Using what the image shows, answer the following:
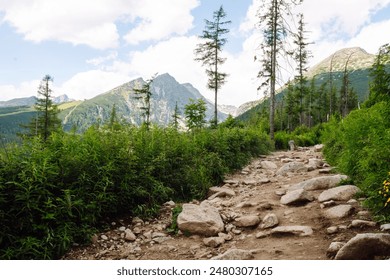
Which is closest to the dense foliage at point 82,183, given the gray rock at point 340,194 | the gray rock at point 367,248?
→ the gray rock at point 340,194

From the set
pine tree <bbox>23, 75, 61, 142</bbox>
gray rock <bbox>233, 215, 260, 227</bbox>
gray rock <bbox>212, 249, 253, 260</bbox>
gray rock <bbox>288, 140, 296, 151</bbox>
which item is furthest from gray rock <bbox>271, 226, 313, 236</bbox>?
pine tree <bbox>23, 75, 61, 142</bbox>

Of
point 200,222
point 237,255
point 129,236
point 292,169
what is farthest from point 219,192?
point 292,169

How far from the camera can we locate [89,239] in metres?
4.48

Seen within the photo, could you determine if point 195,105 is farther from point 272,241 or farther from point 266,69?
point 266,69

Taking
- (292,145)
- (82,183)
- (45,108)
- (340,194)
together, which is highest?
(45,108)

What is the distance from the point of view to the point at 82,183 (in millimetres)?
4664

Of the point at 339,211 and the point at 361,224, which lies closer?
the point at 361,224

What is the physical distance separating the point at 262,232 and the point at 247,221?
19.6 inches

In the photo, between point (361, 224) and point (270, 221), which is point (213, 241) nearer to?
point (270, 221)

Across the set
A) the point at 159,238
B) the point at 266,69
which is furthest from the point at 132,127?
the point at 266,69

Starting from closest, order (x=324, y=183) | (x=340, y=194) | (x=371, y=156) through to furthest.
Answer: (x=371, y=156) < (x=340, y=194) < (x=324, y=183)

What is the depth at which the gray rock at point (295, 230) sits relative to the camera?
4.29m

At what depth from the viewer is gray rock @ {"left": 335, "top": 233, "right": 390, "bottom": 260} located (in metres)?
3.21
